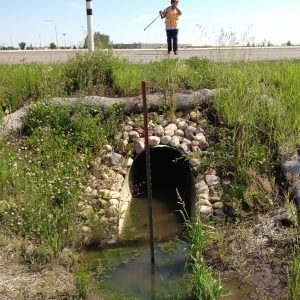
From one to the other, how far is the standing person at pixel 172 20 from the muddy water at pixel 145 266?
7.11m

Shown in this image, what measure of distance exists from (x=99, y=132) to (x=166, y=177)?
1.60 metres

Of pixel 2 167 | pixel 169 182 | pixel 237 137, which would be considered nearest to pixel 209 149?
pixel 237 137

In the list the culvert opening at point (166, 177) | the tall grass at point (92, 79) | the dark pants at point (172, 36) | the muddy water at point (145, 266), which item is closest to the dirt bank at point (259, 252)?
the muddy water at point (145, 266)

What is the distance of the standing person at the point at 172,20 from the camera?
11445 mm

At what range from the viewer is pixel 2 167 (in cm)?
482

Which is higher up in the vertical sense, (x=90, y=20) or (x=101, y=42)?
(x=90, y=20)

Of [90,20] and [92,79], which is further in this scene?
[90,20]

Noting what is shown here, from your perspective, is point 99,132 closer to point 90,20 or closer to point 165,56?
point 90,20

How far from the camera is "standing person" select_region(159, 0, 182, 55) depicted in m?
11.4

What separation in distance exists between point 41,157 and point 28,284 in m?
1.98

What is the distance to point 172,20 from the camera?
11.5 metres

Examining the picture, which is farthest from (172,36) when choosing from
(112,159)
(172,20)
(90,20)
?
(112,159)

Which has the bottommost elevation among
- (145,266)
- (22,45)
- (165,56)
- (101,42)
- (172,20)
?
(145,266)

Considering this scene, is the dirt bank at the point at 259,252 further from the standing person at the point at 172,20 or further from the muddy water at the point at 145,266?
the standing person at the point at 172,20
